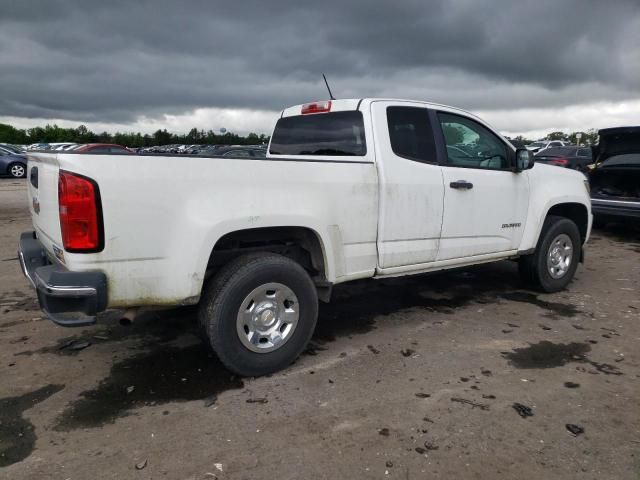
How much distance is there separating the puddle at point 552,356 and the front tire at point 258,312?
1611 millimetres

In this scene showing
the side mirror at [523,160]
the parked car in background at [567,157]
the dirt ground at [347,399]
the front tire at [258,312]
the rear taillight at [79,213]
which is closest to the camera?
the dirt ground at [347,399]

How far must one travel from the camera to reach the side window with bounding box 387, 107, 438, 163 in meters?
4.13

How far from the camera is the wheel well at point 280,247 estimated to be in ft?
11.5

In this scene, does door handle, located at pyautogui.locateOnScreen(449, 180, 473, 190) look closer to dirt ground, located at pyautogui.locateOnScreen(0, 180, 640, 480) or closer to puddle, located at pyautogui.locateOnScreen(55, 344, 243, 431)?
dirt ground, located at pyautogui.locateOnScreen(0, 180, 640, 480)

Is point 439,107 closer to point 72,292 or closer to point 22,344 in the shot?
point 72,292

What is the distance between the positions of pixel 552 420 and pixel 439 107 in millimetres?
2763

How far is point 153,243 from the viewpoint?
117 inches

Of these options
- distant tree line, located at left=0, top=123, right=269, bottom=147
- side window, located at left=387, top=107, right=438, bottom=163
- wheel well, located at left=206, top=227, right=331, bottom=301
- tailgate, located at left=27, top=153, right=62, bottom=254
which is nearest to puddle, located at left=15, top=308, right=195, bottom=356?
tailgate, located at left=27, top=153, right=62, bottom=254

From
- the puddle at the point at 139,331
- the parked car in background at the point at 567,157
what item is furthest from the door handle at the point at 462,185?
the parked car in background at the point at 567,157

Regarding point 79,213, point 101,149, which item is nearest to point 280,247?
point 79,213

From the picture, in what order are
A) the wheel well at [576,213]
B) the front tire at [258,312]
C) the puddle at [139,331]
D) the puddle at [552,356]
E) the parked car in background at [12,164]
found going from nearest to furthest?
1. the front tire at [258,312]
2. the puddle at [552,356]
3. the puddle at [139,331]
4. the wheel well at [576,213]
5. the parked car in background at [12,164]

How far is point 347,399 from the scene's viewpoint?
3.20m

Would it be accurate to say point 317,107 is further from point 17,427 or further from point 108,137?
point 108,137

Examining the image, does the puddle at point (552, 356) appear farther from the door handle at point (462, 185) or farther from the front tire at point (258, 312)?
the front tire at point (258, 312)
